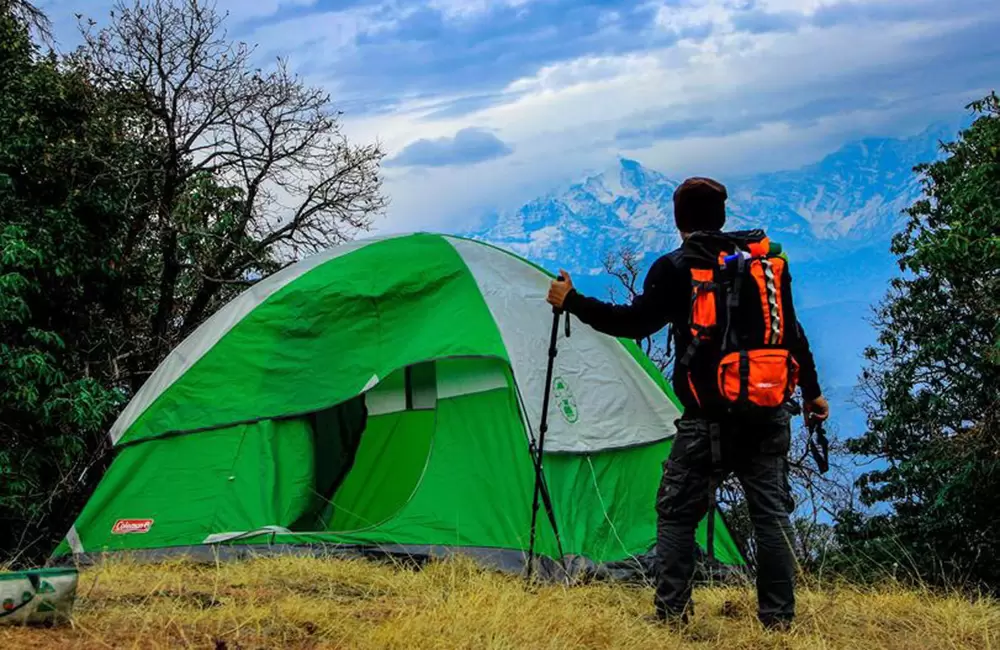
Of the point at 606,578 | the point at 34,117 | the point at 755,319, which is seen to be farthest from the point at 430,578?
the point at 34,117

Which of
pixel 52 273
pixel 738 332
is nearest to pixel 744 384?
pixel 738 332

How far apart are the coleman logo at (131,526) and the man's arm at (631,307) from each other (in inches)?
136

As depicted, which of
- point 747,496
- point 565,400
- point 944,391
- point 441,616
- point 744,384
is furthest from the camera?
point 944,391

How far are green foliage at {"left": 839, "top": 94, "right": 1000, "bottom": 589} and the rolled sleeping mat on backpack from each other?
31.6 feet

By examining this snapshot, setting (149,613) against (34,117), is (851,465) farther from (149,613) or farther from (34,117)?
(149,613)

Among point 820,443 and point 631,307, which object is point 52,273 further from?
point 820,443

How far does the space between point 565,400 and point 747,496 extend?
7.69 ft

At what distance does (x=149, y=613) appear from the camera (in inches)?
152

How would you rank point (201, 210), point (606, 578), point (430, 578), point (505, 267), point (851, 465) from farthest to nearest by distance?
point (851, 465)
point (201, 210)
point (505, 267)
point (606, 578)
point (430, 578)

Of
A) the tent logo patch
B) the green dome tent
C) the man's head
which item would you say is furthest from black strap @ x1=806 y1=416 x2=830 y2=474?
the tent logo patch

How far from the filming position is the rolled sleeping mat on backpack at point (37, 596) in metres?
3.53

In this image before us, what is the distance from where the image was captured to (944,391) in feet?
49.6

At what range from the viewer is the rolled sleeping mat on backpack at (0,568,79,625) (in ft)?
11.6

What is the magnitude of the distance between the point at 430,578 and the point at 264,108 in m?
8.70
